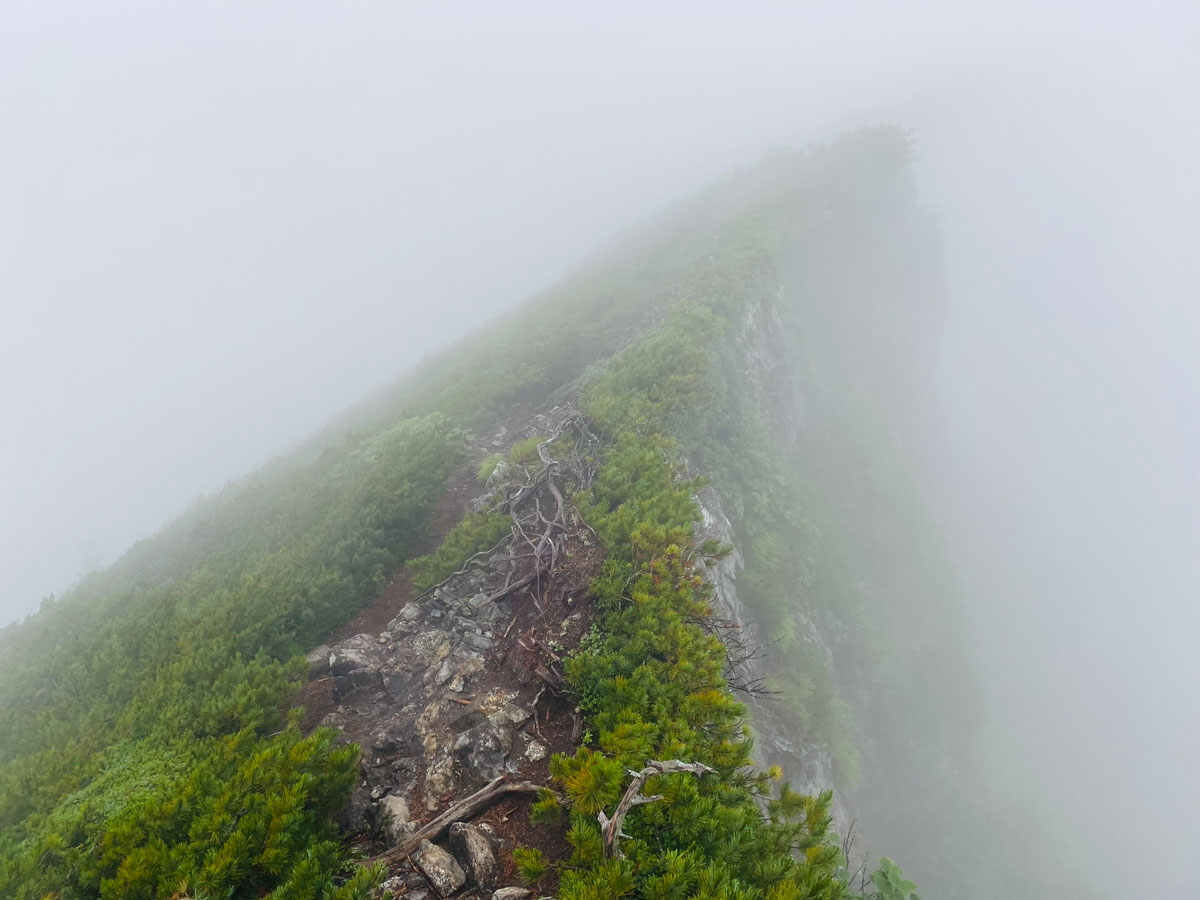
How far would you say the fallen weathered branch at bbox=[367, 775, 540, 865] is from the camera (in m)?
4.46

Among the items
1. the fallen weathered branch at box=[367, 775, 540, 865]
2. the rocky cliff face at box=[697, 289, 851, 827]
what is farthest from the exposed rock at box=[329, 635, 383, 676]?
the rocky cliff face at box=[697, 289, 851, 827]

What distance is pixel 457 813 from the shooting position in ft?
16.0

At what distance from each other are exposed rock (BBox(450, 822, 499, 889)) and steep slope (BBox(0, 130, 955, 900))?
1.38 feet

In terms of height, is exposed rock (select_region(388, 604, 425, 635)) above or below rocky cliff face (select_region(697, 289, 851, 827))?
above

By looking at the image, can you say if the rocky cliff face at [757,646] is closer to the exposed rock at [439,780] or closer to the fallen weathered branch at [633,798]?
the fallen weathered branch at [633,798]

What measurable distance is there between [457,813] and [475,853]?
483 millimetres

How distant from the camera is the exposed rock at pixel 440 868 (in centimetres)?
425

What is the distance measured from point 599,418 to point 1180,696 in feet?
169

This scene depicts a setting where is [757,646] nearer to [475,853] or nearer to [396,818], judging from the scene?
[475,853]

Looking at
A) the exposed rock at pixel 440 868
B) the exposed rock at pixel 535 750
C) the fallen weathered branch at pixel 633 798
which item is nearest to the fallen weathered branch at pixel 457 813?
the exposed rock at pixel 440 868

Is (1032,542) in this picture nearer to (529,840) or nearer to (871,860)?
(871,860)

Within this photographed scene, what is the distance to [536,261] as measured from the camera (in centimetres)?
11312

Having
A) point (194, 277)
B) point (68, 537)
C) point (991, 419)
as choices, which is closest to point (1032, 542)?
point (991, 419)

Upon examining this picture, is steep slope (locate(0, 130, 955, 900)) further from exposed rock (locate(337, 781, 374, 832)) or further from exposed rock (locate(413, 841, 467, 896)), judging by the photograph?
exposed rock (locate(413, 841, 467, 896))
